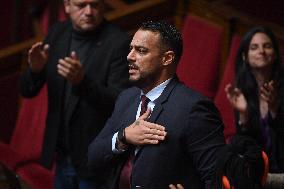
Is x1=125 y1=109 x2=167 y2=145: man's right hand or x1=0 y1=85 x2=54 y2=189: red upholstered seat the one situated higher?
x1=125 y1=109 x2=167 y2=145: man's right hand

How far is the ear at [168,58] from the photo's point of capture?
1491 millimetres

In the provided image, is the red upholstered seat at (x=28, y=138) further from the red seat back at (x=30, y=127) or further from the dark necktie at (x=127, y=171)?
the dark necktie at (x=127, y=171)

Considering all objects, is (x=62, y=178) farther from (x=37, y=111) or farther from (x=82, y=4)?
(x=37, y=111)

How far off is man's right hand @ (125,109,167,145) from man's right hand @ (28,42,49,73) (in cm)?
66

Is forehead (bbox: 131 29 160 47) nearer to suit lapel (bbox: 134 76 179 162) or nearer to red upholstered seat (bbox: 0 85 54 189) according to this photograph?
suit lapel (bbox: 134 76 179 162)

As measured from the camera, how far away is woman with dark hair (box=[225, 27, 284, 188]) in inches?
85.9

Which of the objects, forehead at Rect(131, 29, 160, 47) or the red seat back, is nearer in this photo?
forehead at Rect(131, 29, 160, 47)

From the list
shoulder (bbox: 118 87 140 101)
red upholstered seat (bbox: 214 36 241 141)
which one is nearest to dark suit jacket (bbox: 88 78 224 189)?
shoulder (bbox: 118 87 140 101)

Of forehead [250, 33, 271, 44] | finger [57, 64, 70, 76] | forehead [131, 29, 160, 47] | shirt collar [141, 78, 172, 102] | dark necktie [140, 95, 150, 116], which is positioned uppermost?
forehead [131, 29, 160, 47]

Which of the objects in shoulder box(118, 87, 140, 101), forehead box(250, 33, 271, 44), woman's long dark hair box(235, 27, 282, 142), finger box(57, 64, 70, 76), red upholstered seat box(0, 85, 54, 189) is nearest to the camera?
shoulder box(118, 87, 140, 101)

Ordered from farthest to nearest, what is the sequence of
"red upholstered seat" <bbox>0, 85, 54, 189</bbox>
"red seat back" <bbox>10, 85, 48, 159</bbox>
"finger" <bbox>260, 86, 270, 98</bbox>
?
"red seat back" <bbox>10, 85, 48, 159</bbox> → "red upholstered seat" <bbox>0, 85, 54, 189</bbox> → "finger" <bbox>260, 86, 270, 98</bbox>

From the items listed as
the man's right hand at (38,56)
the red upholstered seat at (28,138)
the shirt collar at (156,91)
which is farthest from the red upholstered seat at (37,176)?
the shirt collar at (156,91)

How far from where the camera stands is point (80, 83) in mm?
1922

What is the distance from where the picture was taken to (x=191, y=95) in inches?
58.4
